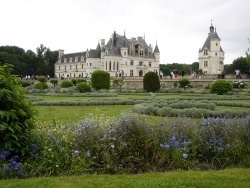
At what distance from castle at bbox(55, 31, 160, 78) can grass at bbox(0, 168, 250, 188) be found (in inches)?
2913

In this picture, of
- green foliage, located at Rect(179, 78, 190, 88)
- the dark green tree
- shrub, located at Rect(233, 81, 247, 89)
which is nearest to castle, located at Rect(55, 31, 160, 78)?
the dark green tree

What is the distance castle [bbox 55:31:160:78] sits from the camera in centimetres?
8344

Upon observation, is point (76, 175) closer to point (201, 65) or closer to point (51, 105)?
point (51, 105)

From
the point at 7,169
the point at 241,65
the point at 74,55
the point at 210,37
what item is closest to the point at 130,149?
the point at 7,169

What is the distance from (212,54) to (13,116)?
82.9 m

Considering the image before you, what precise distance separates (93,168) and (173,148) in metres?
1.45

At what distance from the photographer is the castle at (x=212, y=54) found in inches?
3314

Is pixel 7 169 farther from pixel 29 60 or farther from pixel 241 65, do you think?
pixel 29 60

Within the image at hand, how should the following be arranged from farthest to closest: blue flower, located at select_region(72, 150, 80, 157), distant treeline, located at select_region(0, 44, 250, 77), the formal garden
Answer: distant treeline, located at select_region(0, 44, 250, 77) < blue flower, located at select_region(72, 150, 80, 157) < the formal garden

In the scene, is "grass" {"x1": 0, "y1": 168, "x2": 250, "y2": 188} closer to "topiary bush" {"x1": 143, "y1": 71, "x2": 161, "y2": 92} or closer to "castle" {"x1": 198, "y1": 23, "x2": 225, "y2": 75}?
"topiary bush" {"x1": 143, "y1": 71, "x2": 161, "y2": 92}

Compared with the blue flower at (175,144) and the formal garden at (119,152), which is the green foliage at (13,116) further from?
the blue flower at (175,144)

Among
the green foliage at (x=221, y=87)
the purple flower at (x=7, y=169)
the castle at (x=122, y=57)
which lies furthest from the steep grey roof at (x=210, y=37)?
the purple flower at (x=7, y=169)

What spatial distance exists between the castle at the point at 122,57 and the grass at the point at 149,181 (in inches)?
2913

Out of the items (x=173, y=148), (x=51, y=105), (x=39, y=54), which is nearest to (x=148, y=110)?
(x=51, y=105)
